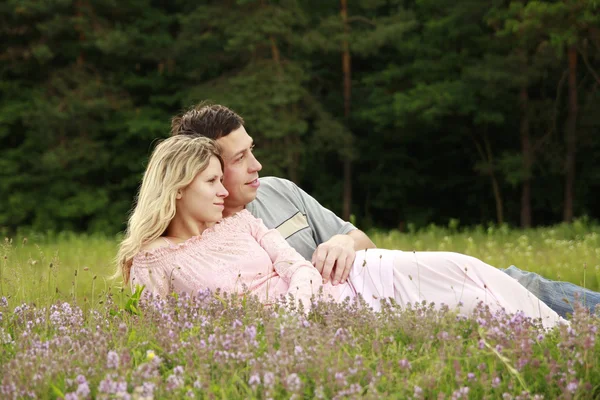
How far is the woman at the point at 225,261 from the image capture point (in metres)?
4.36

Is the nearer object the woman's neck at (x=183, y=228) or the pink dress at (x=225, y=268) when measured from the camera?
the pink dress at (x=225, y=268)

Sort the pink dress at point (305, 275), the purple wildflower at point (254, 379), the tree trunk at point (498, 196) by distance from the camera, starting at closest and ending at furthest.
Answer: the purple wildflower at point (254, 379), the pink dress at point (305, 275), the tree trunk at point (498, 196)

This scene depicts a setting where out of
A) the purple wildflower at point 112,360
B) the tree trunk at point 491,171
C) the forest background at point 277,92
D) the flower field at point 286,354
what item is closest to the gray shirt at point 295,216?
the flower field at point 286,354

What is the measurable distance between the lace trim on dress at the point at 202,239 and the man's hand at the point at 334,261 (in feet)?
1.67

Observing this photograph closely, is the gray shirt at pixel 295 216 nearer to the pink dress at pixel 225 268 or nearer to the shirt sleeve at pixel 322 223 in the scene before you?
the shirt sleeve at pixel 322 223

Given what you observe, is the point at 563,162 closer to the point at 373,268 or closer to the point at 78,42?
the point at 78,42

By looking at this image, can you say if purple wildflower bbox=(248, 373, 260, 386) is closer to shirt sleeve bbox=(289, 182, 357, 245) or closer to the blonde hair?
the blonde hair

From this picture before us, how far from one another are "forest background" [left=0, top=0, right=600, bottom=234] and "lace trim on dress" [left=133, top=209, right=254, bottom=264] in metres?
17.9

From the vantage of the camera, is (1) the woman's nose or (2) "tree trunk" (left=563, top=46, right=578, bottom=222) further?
(2) "tree trunk" (left=563, top=46, right=578, bottom=222)

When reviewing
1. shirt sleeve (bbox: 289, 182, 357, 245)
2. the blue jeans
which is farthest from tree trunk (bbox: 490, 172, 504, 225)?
the blue jeans

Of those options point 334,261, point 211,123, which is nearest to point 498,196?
point 211,123

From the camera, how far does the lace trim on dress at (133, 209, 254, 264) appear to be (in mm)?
4438

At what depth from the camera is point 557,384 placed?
2824mm

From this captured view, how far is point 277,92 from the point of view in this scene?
22938 millimetres
